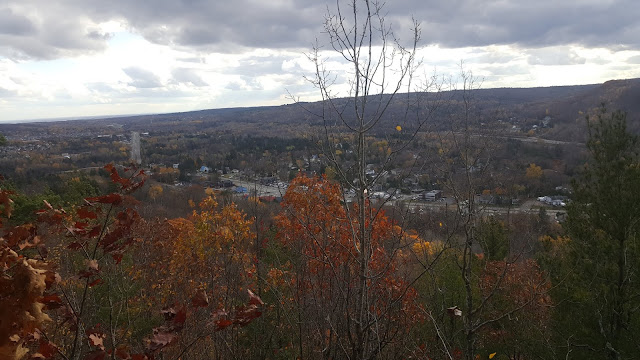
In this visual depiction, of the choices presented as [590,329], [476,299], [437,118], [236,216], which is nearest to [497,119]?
[437,118]

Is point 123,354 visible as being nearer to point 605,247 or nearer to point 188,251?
point 605,247

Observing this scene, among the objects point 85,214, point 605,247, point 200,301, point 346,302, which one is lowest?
point 605,247

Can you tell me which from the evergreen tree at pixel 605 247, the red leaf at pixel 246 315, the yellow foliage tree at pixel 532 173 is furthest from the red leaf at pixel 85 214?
the yellow foliage tree at pixel 532 173

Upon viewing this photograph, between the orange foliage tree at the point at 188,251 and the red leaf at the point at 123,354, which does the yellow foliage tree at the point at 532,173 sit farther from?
the red leaf at the point at 123,354

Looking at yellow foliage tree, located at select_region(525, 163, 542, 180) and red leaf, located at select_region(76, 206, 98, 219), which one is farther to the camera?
yellow foliage tree, located at select_region(525, 163, 542, 180)

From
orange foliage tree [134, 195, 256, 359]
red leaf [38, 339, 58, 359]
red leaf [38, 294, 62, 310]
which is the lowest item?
orange foliage tree [134, 195, 256, 359]

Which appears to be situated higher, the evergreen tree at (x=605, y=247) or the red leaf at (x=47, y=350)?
the red leaf at (x=47, y=350)

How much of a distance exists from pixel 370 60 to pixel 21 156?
8368cm

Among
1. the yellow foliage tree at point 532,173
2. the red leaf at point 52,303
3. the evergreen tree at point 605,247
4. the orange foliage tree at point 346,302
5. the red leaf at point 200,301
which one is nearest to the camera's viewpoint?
the red leaf at point 52,303

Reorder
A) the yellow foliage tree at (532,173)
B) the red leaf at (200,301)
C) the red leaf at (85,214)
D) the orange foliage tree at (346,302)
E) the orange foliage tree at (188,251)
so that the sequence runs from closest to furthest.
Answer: the red leaf at (200,301) → the red leaf at (85,214) → the orange foliage tree at (346,302) → the orange foliage tree at (188,251) → the yellow foliage tree at (532,173)

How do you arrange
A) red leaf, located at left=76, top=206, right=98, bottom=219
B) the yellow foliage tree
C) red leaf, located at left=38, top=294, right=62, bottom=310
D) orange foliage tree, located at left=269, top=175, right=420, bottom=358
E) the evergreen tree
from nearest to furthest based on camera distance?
red leaf, located at left=38, top=294, right=62, bottom=310 → red leaf, located at left=76, top=206, right=98, bottom=219 → orange foliage tree, located at left=269, top=175, right=420, bottom=358 → the evergreen tree → the yellow foliage tree

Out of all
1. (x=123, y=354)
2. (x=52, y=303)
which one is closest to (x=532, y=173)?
(x=123, y=354)

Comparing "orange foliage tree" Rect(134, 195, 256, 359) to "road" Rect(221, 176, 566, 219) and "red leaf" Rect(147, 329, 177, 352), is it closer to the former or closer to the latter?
"road" Rect(221, 176, 566, 219)

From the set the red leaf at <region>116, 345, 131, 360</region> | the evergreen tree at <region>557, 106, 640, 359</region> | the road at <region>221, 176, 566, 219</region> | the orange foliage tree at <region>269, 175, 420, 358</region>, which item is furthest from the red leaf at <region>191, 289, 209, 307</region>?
the evergreen tree at <region>557, 106, 640, 359</region>
